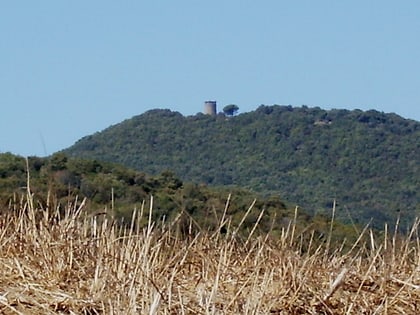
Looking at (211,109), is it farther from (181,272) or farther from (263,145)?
(181,272)

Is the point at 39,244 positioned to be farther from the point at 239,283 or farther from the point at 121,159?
the point at 121,159

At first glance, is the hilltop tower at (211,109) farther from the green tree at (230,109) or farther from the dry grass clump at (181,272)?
the dry grass clump at (181,272)

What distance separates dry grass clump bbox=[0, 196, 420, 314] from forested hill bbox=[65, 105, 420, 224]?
27095mm

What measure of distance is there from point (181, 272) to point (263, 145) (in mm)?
43114

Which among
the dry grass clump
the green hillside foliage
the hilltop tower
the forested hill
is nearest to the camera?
the dry grass clump

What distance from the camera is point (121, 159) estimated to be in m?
41.8

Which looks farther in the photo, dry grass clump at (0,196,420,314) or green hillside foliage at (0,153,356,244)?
green hillside foliage at (0,153,356,244)

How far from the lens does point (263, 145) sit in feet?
153

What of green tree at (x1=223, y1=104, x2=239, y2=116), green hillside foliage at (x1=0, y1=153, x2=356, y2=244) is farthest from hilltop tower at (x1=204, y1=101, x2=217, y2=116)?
green hillside foliage at (x1=0, y1=153, x2=356, y2=244)

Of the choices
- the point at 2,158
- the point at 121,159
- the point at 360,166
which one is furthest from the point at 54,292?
the point at 121,159

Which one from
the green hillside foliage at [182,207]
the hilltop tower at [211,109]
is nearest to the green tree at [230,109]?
the hilltop tower at [211,109]

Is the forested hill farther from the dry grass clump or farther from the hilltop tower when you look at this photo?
the dry grass clump

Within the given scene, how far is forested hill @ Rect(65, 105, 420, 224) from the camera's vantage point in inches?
1403

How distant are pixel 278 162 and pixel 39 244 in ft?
127
